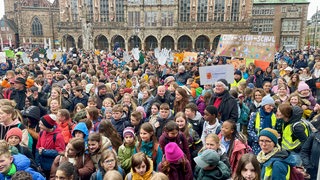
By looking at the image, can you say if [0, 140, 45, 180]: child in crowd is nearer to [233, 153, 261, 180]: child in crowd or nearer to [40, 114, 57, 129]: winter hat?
[40, 114, 57, 129]: winter hat

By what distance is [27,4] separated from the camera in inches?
2105

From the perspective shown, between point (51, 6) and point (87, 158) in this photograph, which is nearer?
point (87, 158)

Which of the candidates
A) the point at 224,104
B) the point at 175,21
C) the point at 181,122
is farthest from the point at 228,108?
the point at 175,21

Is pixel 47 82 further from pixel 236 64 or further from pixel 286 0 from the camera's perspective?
pixel 286 0

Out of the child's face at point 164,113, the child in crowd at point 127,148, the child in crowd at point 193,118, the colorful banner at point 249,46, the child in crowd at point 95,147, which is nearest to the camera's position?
the child in crowd at point 95,147

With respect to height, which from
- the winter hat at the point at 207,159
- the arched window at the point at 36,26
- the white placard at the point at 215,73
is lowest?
the winter hat at the point at 207,159

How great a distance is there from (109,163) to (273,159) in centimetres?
190

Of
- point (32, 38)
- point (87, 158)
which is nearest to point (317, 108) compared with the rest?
point (87, 158)

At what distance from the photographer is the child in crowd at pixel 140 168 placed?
310 cm

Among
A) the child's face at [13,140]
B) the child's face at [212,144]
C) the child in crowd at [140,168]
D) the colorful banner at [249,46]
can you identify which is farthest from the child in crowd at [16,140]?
the colorful banner at [249,46]

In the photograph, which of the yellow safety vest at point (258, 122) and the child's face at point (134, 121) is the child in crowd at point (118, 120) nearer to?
the child's face at point (134, 121)

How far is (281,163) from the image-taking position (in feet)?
9.46

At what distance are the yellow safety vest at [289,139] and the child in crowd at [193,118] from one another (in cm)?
135

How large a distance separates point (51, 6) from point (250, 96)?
57227 mm
